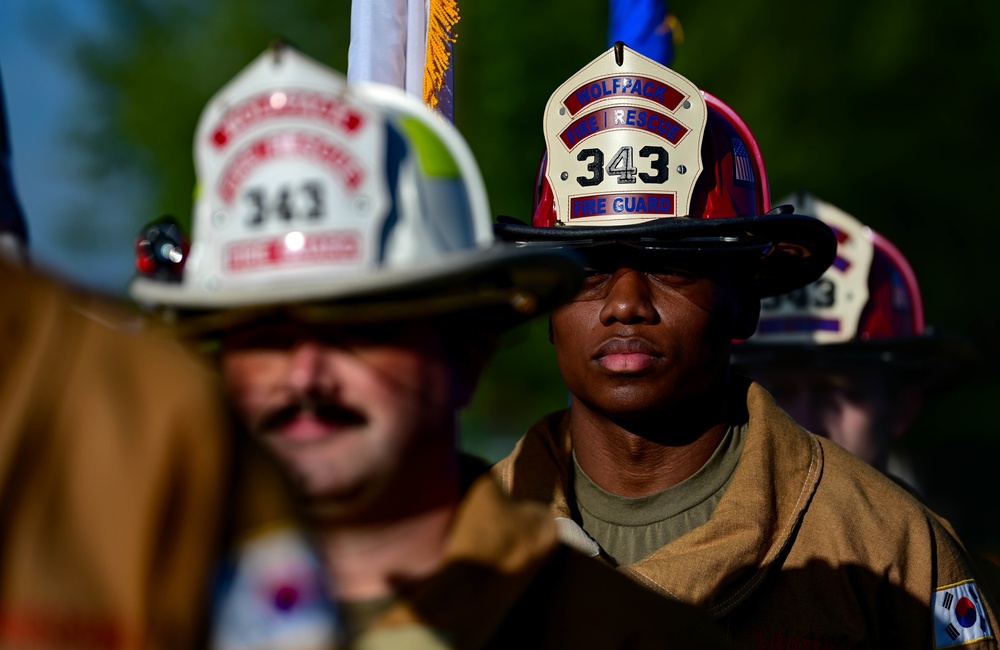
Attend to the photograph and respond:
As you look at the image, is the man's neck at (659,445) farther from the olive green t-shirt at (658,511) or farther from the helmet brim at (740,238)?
the helmet brim at (740,238)

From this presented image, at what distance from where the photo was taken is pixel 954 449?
11.9 meters

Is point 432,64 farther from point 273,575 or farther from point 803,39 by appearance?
point 803,39

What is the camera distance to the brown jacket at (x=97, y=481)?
4.66 feet

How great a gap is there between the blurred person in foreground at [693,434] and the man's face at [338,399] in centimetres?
151

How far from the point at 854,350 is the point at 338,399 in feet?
15.0

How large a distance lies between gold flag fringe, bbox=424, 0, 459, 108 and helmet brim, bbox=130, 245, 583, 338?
5.87 ft

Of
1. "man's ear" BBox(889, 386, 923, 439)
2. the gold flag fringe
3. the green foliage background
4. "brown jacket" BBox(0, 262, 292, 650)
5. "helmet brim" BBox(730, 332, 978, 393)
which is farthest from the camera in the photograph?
the green foliage background

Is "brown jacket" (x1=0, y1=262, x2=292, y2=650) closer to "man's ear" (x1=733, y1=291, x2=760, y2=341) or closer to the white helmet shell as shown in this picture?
the white helmet shell

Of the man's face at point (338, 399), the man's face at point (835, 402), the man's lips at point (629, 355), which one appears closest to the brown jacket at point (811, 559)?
the man's lips at point (629, 355)

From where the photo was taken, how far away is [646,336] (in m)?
4.08

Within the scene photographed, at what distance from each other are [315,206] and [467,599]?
688 millimetres

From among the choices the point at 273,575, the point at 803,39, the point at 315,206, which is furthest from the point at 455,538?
the point at 803,39

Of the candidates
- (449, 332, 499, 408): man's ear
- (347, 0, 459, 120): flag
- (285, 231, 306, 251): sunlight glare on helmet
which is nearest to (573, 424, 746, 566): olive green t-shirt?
(347, 0, 459, 120): flag

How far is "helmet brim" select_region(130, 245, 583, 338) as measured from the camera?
2262 millimetres
